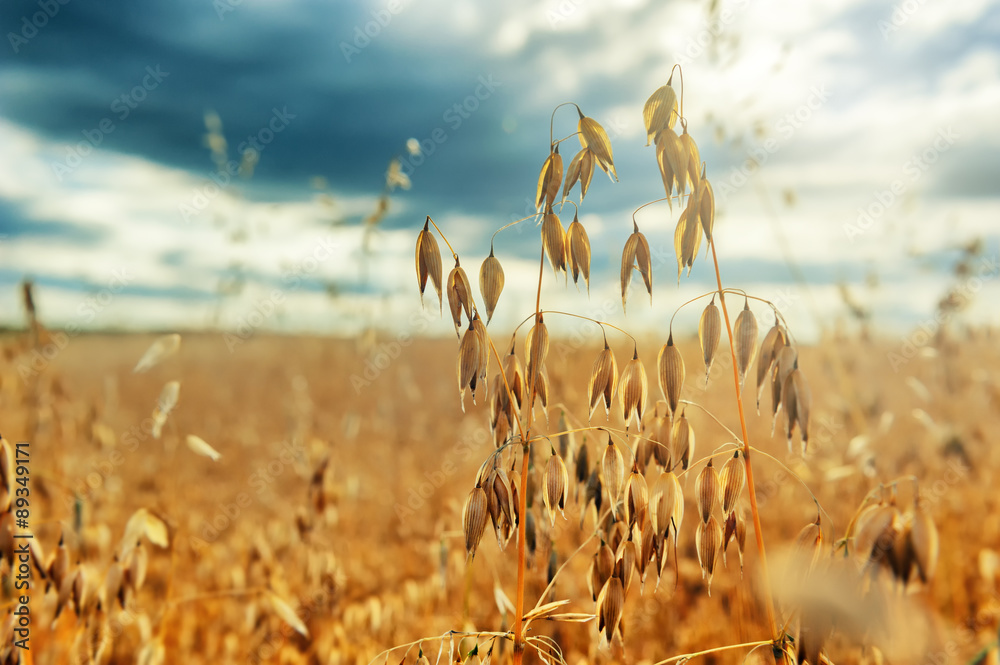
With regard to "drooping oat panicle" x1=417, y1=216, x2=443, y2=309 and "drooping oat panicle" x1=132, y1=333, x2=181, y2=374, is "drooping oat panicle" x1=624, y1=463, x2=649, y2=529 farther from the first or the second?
"drooping oat panicle" x1=132, y1=333, x2=181, y2=374

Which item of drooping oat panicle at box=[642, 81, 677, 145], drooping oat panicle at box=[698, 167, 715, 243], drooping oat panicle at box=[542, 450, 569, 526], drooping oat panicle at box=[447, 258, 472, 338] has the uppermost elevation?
drooping oat panicle at box=[642, 81, 677, 145]

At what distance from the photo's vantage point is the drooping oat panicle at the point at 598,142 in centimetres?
114

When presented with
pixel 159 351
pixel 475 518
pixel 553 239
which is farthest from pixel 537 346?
pixel 159 351

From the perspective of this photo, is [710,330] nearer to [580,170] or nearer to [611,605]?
[580,170]

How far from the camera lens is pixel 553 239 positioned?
3.67 ft

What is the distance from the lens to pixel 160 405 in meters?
1.76

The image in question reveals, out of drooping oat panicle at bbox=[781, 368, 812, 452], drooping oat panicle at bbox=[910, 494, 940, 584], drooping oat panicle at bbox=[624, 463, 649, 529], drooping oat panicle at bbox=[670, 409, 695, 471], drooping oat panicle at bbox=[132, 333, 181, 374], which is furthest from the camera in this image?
drooping oat panicle at bbox=[132, 333, 181, 374]

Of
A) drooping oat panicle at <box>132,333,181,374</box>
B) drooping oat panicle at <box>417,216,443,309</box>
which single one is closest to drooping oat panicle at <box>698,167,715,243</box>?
drooping oat panicle at <box>417,216,443,309</box>

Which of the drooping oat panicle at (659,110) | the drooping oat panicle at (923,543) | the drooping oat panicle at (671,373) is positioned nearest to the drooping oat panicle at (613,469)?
the drooping oat panicle at (671,373)

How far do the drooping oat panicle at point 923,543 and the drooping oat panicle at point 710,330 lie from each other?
17.6 inches

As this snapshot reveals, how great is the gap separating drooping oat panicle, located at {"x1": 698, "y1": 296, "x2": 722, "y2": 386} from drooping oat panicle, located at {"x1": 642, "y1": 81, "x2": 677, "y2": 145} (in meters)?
0.38

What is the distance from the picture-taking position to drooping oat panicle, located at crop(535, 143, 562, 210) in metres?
1.13

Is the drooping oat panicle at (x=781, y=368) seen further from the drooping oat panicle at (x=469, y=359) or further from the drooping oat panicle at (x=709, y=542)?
the drooping oat panicle at (x=469, y=359)

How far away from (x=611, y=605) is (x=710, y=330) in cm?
64
